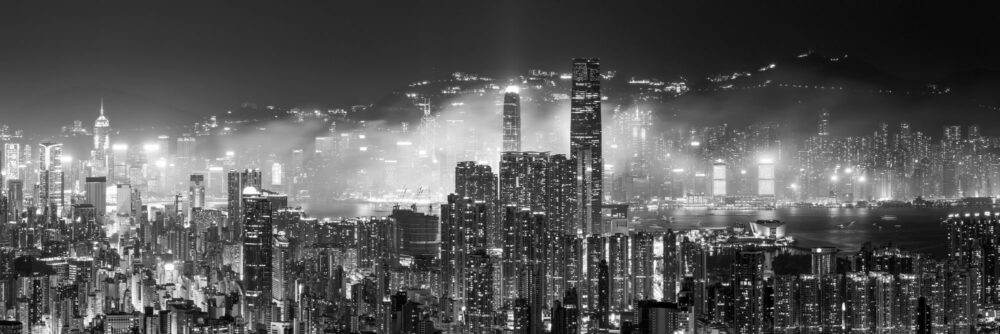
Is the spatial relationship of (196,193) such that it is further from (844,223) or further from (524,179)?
(844,223)

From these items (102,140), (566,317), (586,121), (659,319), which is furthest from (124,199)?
(659,319)

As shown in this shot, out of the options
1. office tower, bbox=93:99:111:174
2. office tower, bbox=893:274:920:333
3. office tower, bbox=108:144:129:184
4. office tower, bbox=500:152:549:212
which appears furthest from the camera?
office tower, bbox=93:99:111:174

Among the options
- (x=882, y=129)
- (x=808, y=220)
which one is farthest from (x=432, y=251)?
(x=882, y=129)

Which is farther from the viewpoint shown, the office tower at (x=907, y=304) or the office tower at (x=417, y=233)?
the office tower at (x=417, y=233)

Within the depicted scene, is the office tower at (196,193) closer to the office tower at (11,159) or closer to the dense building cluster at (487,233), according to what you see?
the dense building cluster at (487,233)

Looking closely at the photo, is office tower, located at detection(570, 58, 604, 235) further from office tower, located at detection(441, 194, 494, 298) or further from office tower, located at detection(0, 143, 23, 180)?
office tower, located at detection(0, 143, 23, 180)

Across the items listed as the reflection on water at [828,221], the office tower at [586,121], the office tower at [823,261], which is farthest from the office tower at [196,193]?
the office tower at [823,261]

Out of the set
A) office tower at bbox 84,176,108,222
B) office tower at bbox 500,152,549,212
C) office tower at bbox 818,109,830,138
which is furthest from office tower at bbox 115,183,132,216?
office tower at bbox 818,109,830,138
